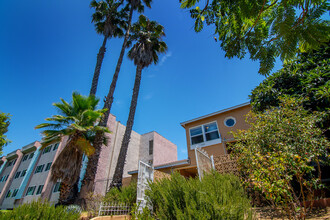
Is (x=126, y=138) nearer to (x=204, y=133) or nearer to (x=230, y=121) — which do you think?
(x=204, y=133)

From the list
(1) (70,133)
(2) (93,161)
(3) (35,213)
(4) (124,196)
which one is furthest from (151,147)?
(3) (35,213)

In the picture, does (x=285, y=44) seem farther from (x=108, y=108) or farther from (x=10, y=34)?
(x=10, y=34)

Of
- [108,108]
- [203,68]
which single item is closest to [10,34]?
[108,108]

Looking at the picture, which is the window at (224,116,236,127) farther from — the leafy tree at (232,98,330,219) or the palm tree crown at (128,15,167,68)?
the palm tree crown at (128,15,167,68)

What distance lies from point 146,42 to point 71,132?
1115cm

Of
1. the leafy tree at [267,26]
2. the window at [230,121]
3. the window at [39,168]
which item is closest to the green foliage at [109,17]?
the window at [230,121]

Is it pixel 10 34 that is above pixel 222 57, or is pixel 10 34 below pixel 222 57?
above

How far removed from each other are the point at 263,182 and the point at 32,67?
18.7 metres

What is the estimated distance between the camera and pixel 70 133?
10.2 metres

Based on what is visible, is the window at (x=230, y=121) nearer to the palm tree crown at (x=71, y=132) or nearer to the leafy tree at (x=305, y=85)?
the leafy tree at (x=305, y=85)

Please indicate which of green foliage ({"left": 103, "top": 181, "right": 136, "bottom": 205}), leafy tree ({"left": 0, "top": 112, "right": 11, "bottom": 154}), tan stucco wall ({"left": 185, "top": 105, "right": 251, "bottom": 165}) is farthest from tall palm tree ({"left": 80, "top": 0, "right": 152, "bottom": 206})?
leafy tree ({"left": 0, "top": 112, "right": 11, "bottom": 154})

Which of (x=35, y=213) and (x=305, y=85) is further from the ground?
(x=305, y=85)

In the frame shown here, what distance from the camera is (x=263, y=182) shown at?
11.0 feet

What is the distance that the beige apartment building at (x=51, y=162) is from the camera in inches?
789
